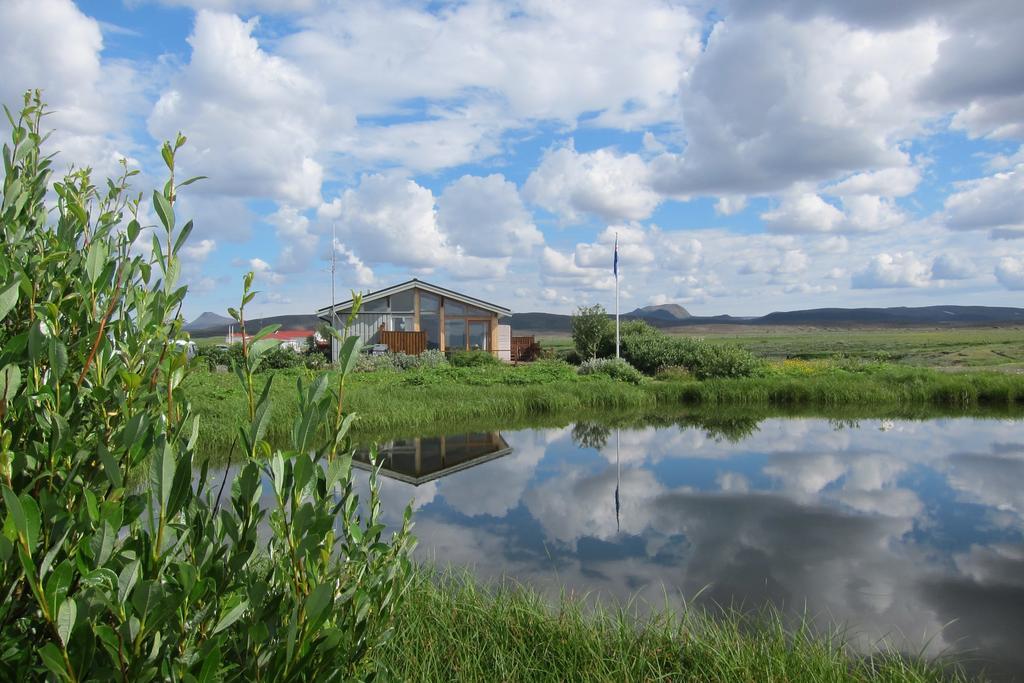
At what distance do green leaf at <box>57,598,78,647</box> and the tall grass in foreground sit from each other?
2.41 m

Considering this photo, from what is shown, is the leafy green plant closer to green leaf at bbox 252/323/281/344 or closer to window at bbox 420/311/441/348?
green leaf at bbox 252/323/281/344

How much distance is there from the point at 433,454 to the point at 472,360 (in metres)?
12.7

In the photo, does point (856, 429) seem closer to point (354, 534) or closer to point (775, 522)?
point (775, 522)

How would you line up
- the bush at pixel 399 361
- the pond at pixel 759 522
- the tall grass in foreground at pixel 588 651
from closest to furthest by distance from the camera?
the tall grass in foreground at pixel 588 651 → the pond at pixel 759 522 → the bush at pixel 399 361

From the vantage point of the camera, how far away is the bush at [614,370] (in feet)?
74.3

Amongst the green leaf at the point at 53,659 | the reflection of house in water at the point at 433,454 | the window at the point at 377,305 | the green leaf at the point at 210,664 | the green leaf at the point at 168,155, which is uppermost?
the window at the point at 377,305

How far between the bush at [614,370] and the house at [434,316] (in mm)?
5659

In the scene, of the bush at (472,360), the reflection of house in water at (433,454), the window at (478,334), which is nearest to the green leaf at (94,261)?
the reflection of house in water at (433,454)

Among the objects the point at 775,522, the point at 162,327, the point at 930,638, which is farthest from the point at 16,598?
the point at 775,522

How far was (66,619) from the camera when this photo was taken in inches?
51.0

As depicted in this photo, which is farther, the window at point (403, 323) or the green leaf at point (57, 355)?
the window at point (403, 323)

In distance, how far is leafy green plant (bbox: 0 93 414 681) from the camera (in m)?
1.37

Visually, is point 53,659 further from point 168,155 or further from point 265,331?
point 168,155

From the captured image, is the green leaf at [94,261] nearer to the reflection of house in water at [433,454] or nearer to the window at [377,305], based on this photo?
the reflection of house in water at [433,454]
